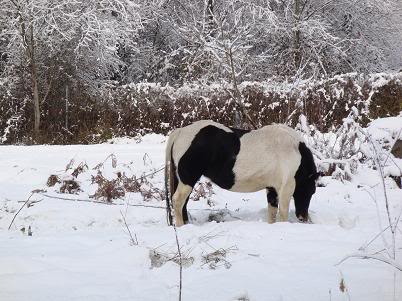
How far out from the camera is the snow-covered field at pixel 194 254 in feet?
9.16

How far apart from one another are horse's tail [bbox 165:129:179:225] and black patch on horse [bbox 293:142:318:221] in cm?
123

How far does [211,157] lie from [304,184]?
3.20 ft

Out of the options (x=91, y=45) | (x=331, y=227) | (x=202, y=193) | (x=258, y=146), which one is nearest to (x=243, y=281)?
(x=331, y=227)

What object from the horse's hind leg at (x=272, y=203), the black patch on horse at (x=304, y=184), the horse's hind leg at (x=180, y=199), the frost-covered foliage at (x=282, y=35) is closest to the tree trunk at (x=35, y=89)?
the frost-covered foliage at (x=282, y=35)

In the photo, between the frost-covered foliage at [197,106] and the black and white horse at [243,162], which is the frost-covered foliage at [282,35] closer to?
the frost-covered foliage at [197,106]

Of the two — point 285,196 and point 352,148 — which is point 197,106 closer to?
point 352,148

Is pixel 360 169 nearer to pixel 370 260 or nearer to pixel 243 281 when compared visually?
pixel 370 260

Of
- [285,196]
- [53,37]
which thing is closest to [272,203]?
[285,196]

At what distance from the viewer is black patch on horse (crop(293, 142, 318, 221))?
501cm

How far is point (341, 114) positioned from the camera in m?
13.8

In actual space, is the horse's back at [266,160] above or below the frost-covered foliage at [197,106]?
below

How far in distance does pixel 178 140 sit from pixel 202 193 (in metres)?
1.77

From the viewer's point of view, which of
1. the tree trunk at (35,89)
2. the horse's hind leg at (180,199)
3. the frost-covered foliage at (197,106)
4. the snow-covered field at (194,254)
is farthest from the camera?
the tree trunk at (35,89)

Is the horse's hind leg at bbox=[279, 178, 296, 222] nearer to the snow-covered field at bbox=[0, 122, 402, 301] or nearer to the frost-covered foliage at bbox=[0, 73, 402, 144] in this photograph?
the snow-covered field at bbox=[0, 122, 402, 301]
